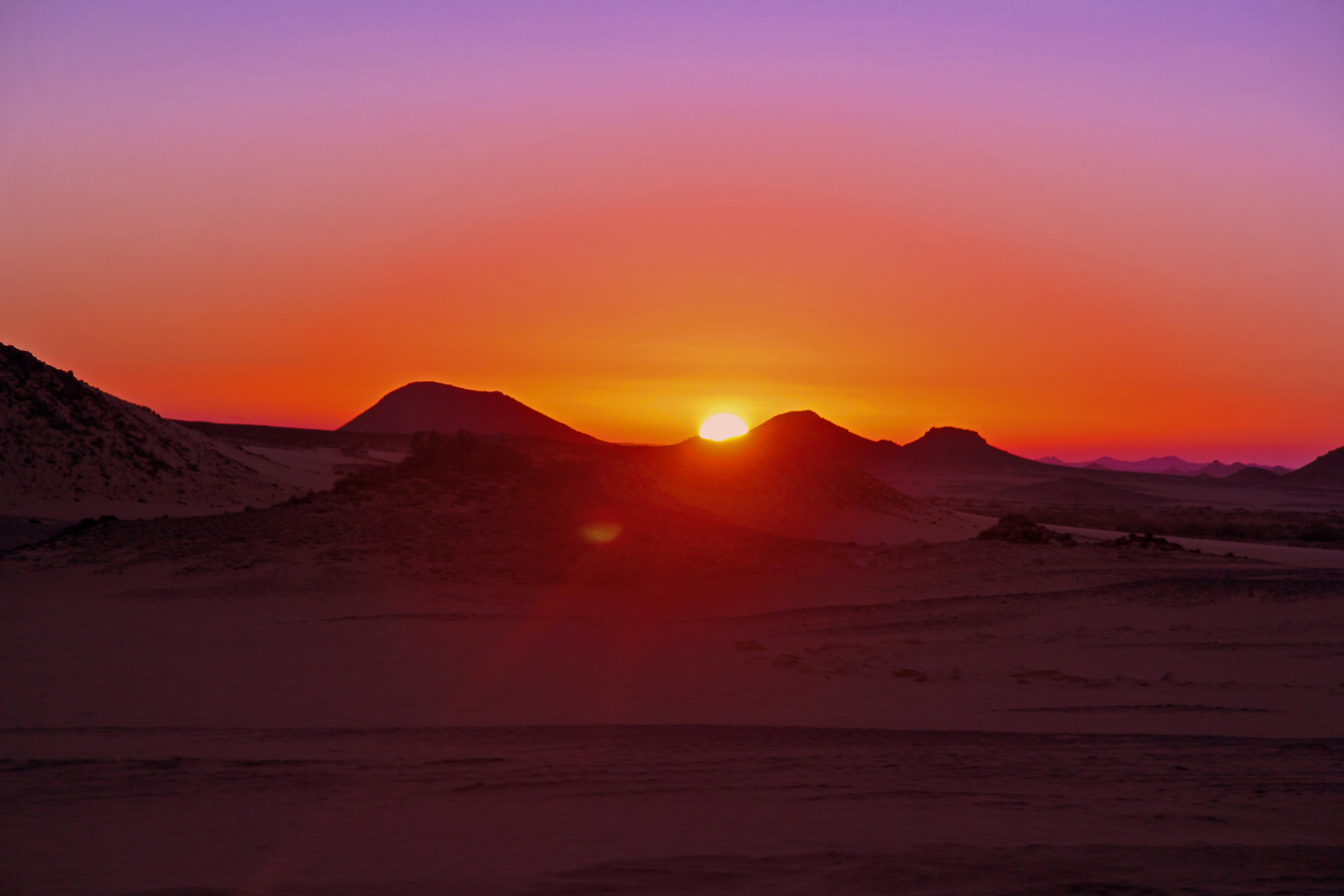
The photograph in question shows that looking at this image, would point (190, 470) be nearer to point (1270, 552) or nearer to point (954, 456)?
point (1270, 552)

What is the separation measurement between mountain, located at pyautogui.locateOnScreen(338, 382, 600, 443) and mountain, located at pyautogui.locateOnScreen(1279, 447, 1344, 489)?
76.1 m

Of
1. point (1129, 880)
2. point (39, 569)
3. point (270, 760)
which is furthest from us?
point (39, 569)

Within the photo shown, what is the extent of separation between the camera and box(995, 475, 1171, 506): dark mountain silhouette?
65.8 m

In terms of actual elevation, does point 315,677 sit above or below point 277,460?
below

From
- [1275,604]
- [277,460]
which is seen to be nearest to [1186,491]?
[277,460]

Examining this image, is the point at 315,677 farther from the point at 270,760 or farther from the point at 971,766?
the point at 971,766

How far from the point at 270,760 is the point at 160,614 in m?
7.35

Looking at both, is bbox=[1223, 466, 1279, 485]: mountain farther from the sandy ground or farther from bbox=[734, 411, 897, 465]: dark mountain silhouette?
the sandy ground

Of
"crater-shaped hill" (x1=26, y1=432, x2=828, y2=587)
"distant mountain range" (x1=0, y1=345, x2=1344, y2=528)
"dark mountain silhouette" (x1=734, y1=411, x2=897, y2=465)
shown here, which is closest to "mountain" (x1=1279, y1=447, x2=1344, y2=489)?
"dark mountain silhouette" (x1=734, y1=411, x2=897, y2=465)

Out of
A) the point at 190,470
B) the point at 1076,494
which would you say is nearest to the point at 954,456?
the point at 1076,494

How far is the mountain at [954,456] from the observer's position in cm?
9944

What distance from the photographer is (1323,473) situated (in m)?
96.2

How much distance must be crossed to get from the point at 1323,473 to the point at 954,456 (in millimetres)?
34443

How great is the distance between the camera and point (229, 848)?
5117mm
